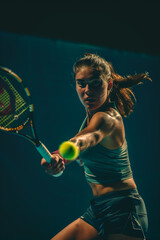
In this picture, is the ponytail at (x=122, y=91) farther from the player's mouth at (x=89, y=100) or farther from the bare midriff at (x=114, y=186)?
the bare midriff at (x=114, y=186)

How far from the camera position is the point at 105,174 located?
118 centimetres

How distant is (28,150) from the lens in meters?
2.17

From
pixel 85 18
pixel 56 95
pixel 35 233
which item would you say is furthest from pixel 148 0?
pixel 35 233

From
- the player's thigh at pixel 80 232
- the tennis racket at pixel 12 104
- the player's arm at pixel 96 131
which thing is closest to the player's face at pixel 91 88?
the player's arm at pixel 96 131

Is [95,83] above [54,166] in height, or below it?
above

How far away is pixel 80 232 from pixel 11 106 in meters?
0.79

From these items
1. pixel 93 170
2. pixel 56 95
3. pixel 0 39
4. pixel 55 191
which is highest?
pixel 0 39

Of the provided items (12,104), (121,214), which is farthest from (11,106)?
(121,214)

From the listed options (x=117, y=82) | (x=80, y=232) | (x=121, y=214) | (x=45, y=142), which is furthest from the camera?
(x=45, y=142)

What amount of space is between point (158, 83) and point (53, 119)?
1274 mm

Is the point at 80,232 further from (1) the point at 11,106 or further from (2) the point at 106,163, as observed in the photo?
(1) the point at 11,106

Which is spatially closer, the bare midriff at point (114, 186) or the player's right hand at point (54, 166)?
the player's right hand at point (54, 166)

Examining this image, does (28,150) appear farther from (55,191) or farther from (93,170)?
(93,170)

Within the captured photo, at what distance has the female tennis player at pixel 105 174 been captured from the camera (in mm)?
1131
